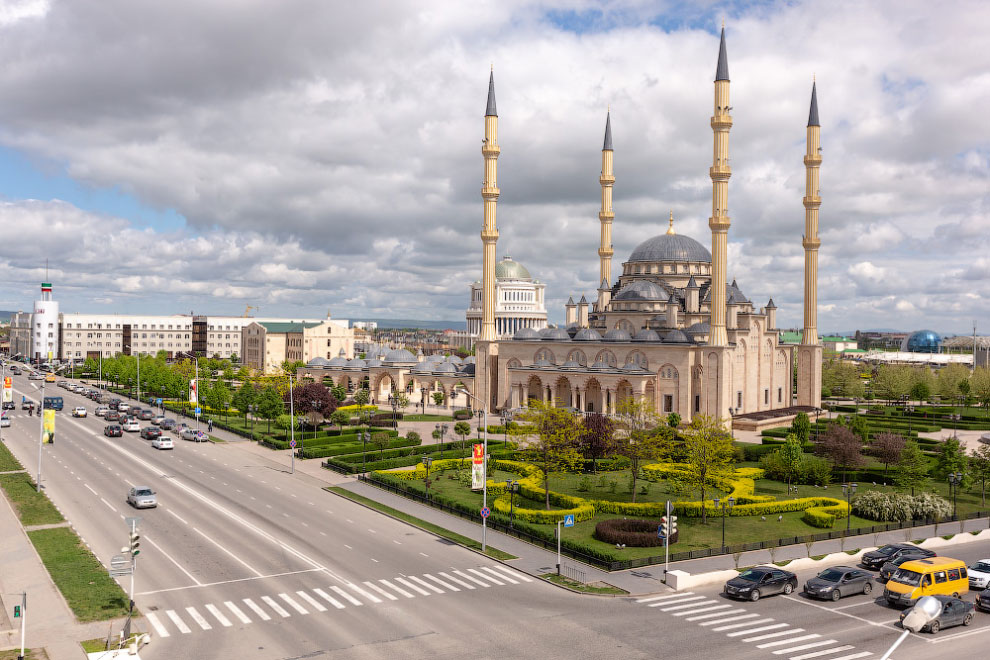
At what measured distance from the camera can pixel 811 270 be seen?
95.2m

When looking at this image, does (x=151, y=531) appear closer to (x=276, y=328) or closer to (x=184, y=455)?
(x=184, y=455)

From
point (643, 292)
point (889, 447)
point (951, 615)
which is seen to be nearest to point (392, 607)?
point (951, 615)

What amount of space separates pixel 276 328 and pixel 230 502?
132 metres

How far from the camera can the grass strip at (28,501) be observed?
41688 millimetres

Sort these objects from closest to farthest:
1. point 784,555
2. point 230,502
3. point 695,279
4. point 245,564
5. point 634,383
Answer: point 245,564 < point 784,555 < point 230,502 < point 634,383 < point 695,279

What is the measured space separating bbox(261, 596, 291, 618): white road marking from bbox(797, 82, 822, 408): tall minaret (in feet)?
266

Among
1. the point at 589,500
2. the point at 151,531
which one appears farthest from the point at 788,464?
the point at 151,531

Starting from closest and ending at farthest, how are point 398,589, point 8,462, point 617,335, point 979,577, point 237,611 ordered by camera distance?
point 237,611 → point 398,589 → point 979,577 → point 8,462 → point 617,335

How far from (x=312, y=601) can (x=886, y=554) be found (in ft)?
86.4

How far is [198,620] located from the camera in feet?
91.5

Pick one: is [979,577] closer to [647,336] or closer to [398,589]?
[398,589]

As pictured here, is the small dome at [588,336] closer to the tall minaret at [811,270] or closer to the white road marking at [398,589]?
the tall minaret at [811,270]

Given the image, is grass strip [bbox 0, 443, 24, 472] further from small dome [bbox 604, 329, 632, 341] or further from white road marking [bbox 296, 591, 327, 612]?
small dome [bbox 604, 329, 632, 341]

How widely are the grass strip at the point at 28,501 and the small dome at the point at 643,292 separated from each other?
70.1m
